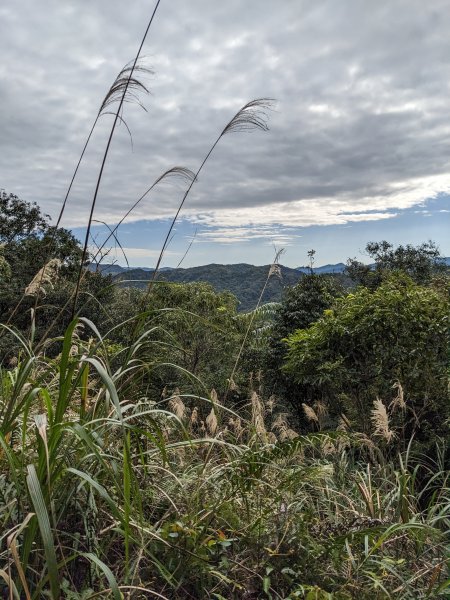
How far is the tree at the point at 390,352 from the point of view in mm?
7105

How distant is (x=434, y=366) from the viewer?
23.6ft

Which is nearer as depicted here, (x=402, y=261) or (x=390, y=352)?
(x=390, y=352)

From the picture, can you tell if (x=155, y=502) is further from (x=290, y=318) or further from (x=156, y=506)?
(x=290, y=318)

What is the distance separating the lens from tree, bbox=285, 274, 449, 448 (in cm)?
711

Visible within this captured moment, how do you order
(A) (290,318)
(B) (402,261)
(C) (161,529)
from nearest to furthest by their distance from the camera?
(C) (161,529), (A) (290,318), (B) (402,261)

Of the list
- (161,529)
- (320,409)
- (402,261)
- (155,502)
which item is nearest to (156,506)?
(155,502)

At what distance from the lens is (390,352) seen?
730 centimetres

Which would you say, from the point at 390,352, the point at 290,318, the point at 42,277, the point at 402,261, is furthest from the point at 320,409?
the point at 402,261

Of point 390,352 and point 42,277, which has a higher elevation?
point 42,277

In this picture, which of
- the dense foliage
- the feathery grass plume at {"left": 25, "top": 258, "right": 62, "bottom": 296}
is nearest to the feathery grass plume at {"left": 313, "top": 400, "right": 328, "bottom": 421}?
the dense foliage

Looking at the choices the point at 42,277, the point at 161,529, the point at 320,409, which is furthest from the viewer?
the point at 320,409

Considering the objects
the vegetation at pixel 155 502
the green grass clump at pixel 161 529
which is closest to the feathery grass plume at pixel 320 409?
the vegetation at pixel 155 502

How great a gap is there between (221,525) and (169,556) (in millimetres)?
288

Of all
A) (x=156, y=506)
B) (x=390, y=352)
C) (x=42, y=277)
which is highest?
(x=42, y=277)
